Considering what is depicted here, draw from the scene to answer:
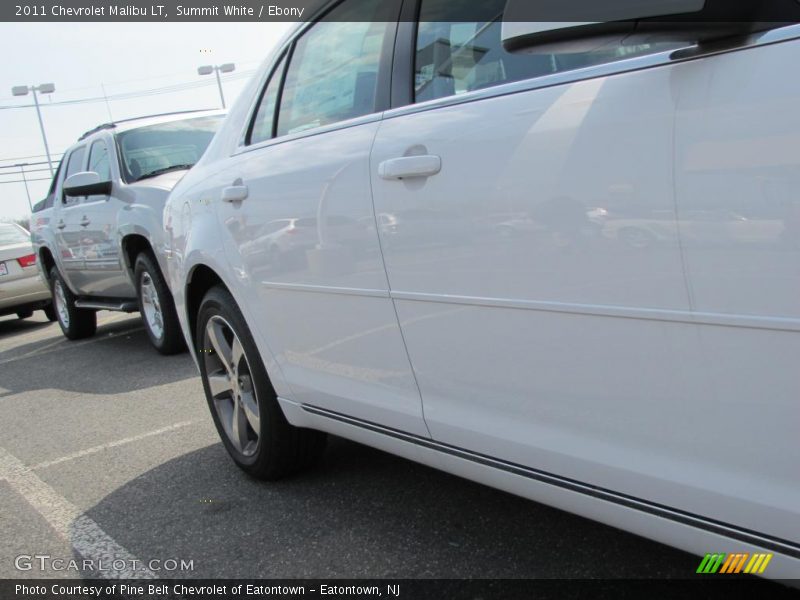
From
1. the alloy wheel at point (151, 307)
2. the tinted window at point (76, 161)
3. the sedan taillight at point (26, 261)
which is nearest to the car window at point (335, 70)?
the alloy wheel at point (151, 307)

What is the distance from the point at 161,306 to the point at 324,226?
4274mm

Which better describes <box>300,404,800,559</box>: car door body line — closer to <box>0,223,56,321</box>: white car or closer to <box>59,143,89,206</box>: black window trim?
<box>59,143,89,206</box>: black window trim

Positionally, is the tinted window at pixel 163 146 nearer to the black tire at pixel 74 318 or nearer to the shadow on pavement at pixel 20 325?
the black tire at pixel 74 318

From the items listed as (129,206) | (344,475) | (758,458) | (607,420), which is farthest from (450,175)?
(129,206)

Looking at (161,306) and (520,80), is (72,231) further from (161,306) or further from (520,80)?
(520,80)

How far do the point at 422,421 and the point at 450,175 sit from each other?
74 cm

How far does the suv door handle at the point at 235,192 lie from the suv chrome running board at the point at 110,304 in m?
4.24

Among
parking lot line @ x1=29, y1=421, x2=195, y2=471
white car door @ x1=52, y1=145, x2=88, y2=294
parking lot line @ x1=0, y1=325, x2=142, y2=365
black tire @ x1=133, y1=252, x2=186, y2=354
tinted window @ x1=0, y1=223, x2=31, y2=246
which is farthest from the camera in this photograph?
tinted window @ x1=0, y1=223, x2=31, y2=246

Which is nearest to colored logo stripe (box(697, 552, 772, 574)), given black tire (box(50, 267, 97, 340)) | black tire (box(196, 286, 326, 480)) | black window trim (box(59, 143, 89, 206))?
black tire (box(196, 286, 326, 480))

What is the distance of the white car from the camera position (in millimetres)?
10336

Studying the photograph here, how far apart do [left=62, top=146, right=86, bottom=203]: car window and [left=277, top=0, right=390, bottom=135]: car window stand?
217 inches

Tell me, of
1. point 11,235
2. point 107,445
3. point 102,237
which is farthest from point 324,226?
point 11,235

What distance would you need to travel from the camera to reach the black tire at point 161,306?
6465 millimetres

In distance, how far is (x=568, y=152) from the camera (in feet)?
5.83
